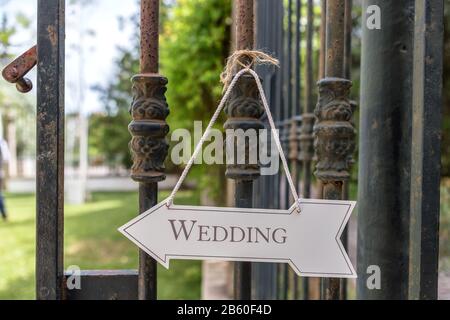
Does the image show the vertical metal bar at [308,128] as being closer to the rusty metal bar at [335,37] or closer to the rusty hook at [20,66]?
the rusty metal bar at [335,37]

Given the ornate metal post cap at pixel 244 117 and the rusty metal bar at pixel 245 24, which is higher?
the rusty metal bar at pixel 245 24

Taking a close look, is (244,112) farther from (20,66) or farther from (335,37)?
(20,66)

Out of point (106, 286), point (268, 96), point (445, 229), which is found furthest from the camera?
point (445, 229)

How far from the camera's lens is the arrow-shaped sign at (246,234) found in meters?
0.68

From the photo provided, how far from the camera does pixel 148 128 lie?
0.73m

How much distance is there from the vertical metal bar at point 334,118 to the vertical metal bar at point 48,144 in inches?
17.1

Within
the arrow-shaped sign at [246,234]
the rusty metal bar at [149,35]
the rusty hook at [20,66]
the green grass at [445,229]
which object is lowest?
the green grass at [445,229]

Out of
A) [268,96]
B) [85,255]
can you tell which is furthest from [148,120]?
[85,255]

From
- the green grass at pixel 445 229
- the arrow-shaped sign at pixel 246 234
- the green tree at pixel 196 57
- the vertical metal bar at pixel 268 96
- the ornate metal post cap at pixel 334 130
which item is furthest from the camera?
the green tree at pixel 196 57

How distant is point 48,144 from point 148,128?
157mm

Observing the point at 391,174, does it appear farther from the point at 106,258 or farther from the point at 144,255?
the point at 106,258

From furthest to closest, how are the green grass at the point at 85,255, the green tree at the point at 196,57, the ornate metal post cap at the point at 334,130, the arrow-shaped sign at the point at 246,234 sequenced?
the green tree at the point at 196,57 → the green grass at the point at 85,255 → the ornate metal post cap at the point at 334,130 → the arrow-shaped sign at the point at 246,234

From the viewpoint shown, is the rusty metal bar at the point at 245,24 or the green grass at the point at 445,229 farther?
the green grass at the point at 445,229

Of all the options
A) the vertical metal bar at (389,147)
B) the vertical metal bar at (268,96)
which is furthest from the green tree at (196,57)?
the vertical metal bar at (389,147)
